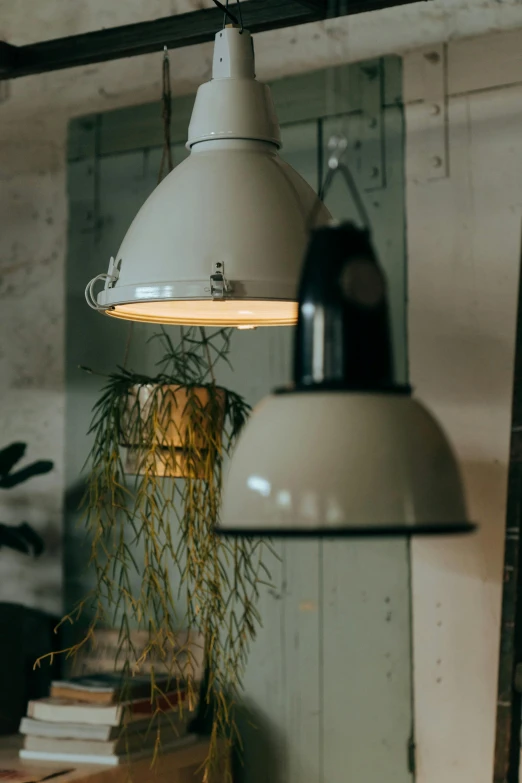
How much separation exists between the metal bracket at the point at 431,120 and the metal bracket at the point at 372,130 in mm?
84

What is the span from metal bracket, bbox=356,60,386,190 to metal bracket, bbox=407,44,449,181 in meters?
0.08

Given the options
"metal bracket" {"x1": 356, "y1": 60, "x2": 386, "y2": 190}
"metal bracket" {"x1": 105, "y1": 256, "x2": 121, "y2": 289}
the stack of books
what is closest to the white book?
the stack of books

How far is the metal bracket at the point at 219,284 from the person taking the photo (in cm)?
141

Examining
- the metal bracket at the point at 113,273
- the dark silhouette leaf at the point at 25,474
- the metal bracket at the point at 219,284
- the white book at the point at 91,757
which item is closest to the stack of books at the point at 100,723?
the white book at the point at 91,757

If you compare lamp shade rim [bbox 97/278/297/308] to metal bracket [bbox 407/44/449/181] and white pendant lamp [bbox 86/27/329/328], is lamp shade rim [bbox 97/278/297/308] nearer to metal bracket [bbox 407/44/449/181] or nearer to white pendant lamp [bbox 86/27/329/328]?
white pendant lamp [bbox 86/27/329/328]

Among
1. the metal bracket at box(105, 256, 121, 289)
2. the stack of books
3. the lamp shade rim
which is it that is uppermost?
the metal bracket at box(105, 256, 121, 289)

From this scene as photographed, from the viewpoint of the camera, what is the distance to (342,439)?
898mm

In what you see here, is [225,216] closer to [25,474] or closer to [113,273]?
[113,273]

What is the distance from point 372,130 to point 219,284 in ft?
4.56

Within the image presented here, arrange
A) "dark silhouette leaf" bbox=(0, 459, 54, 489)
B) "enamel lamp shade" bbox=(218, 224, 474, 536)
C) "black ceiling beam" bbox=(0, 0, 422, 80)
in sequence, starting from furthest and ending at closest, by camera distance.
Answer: "dark silhouette leaf" bbox=(0, 459, 54, 489) < "black ceiling beam" bbox=(0, 0, 422, 80) < "enamel lamp shade" bbox=(218, 224, 474, 536)

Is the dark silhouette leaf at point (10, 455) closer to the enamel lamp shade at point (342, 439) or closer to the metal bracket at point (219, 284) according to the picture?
the metal bracket at point (219, 284)

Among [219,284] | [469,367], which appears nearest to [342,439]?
[219,284]

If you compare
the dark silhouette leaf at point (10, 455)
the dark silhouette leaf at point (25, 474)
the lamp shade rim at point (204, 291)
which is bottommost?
the dark silhouette leaf at point (25, 474)

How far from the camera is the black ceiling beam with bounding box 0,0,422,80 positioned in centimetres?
215
